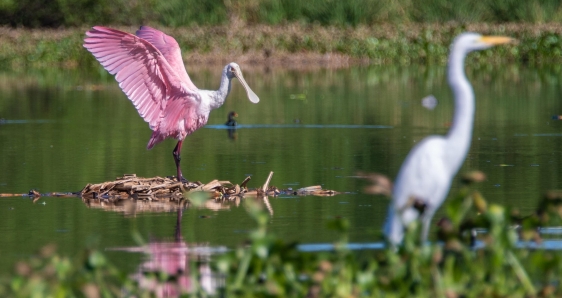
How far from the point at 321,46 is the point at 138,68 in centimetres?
2102

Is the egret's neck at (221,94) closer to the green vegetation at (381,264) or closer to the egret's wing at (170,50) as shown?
the egret's wing at (170,50)

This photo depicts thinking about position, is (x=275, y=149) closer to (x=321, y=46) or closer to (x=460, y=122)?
(x=460, y=122)

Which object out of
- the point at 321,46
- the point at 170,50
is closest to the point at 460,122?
the point at 170,50

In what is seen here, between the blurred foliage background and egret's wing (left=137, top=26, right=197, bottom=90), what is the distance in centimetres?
2267

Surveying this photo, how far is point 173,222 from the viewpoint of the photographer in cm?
844

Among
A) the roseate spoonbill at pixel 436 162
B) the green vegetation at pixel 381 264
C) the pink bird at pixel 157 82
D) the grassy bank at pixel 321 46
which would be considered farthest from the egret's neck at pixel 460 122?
the grassy bank at pixel 321 46

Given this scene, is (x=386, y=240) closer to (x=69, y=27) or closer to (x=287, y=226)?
(x=287, y=226)

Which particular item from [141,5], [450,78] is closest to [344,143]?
[450,78]

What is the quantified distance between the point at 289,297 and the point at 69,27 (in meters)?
34.3

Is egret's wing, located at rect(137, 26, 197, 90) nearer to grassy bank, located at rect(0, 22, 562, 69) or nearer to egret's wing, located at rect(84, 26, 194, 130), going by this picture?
egret's wing, located at rect(84, 26, 194, 130)

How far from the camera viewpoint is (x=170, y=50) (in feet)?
36.4

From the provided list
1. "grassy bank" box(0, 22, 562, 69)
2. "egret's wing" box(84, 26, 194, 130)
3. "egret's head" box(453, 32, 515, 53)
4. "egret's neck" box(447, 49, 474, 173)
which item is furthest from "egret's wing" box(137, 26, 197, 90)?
"grassy bank" box(0, 22, 562, 69)

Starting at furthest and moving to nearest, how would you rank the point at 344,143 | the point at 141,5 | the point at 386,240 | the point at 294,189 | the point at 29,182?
the point at 141,5, the point at 344,143, the point at 29,182, the point at 294,189, the point at 386,240

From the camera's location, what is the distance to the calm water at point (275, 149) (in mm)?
8211
